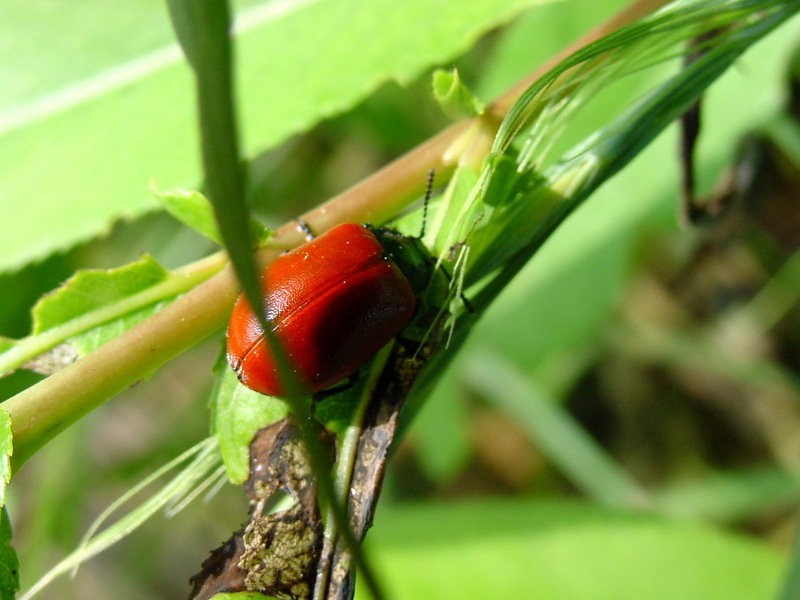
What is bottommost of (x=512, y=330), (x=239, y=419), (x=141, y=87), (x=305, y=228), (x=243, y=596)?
(x=512, y=330)

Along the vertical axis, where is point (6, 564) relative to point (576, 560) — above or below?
above

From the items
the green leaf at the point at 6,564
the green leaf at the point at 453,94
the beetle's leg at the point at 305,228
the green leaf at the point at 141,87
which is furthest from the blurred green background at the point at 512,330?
the green leaf at the point at 453,94

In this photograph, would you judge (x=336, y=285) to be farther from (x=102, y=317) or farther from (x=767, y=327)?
(x=767, y=327)

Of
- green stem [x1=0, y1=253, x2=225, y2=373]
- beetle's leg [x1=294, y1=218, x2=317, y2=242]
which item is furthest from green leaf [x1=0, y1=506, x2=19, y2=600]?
beetle's leg [x1=294, y1=218, x2=317, y2=242]

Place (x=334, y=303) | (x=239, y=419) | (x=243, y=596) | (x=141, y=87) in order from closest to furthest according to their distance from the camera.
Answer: (x=243, y=596) < (x=239, y=419) < (x=334, y=303) < (x=141, y=87)

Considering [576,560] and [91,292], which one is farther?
[576,560]

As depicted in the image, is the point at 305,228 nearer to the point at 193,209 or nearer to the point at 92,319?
the point at 193,209

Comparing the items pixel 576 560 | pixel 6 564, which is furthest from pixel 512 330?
pixel 6 564

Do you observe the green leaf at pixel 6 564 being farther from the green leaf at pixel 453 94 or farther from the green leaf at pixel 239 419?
the green leaf at pixel 453 94

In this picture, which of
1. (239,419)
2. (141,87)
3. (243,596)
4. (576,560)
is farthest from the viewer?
(576,560)
